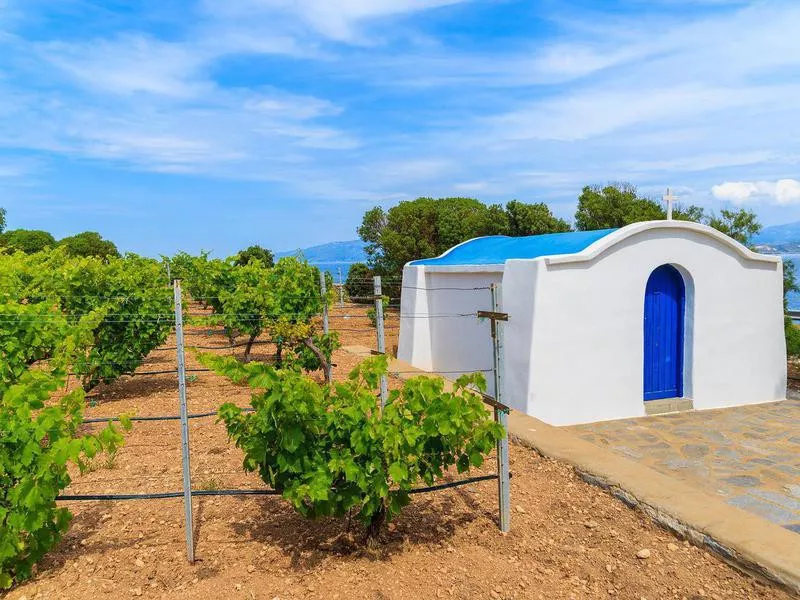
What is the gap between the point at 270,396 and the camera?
3.70 meters

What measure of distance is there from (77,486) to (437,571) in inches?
147

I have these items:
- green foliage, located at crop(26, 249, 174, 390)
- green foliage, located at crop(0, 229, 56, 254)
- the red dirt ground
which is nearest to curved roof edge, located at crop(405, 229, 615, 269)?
the red dirt ground

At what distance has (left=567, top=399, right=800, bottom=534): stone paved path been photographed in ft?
18.2

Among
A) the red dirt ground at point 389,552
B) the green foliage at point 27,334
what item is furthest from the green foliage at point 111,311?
the red dirt ground at point 389,552

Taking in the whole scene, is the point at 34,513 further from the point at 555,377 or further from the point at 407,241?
the point at 407,241

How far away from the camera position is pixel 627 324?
8.41 metres

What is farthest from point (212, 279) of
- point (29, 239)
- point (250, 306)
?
point (29, 239)

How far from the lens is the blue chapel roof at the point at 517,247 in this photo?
884 centimetres

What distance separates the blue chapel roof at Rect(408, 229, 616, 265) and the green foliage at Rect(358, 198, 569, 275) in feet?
22.0

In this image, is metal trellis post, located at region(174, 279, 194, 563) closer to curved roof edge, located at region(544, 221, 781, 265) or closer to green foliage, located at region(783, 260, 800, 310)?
curved roof edge, located at region(544, 221, 781, 265)

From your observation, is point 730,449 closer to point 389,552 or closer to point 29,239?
point 389,552

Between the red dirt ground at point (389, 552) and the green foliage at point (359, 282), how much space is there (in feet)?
66.3

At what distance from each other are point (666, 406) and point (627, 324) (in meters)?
1.45

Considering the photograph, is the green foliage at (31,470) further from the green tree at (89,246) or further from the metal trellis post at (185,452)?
the green tree at (89,246)
